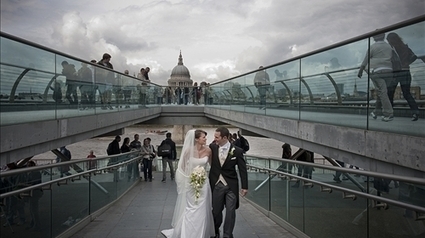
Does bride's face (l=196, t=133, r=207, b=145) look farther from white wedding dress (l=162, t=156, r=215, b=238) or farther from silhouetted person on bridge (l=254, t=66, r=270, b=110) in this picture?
silhouetted person on bridge (l=254, t=66, r=270, b=110)

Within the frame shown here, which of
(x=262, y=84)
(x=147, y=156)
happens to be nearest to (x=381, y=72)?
(x=262, y=84)

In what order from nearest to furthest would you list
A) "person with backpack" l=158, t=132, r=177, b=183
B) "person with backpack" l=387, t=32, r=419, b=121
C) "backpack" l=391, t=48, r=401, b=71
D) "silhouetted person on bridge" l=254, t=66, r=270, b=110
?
"person with backpack" l=387, t=32, r=419, b=121 < "backpack" l=391, t=48, r=401, b=71 < "silhouetted person on bridge" l=254, t=66, r=270, b=110 < "person with backpack" l=158, t=132, r=177, b=183

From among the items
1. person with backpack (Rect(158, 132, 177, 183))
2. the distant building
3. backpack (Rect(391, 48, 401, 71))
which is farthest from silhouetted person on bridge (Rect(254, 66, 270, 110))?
the distant building

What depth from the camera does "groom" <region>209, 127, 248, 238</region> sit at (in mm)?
5836

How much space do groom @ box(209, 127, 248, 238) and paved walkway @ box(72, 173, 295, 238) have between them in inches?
26.5

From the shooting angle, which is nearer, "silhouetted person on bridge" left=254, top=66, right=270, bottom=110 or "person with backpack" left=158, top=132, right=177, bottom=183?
"silhouetted person on bridge" left=254, top=66, right=270, bottom=110

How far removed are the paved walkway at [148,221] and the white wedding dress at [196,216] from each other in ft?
1.69

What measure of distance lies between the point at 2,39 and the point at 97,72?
5157 millimetres

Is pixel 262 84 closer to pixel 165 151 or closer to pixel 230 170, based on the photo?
pixel 165 151

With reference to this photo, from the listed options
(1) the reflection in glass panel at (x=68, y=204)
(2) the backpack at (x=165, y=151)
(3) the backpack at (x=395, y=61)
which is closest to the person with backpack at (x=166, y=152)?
(2) the backpack at (x=165, y=151)

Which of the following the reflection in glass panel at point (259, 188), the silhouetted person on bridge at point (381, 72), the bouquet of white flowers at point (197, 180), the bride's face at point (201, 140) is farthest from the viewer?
the reflection in glass panel at point (259, 188)

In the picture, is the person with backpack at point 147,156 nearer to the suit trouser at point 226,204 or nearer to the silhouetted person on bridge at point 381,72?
the suit trouser at point 226,204

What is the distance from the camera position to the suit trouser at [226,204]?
5.71 metres

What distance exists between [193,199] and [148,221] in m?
1.71
